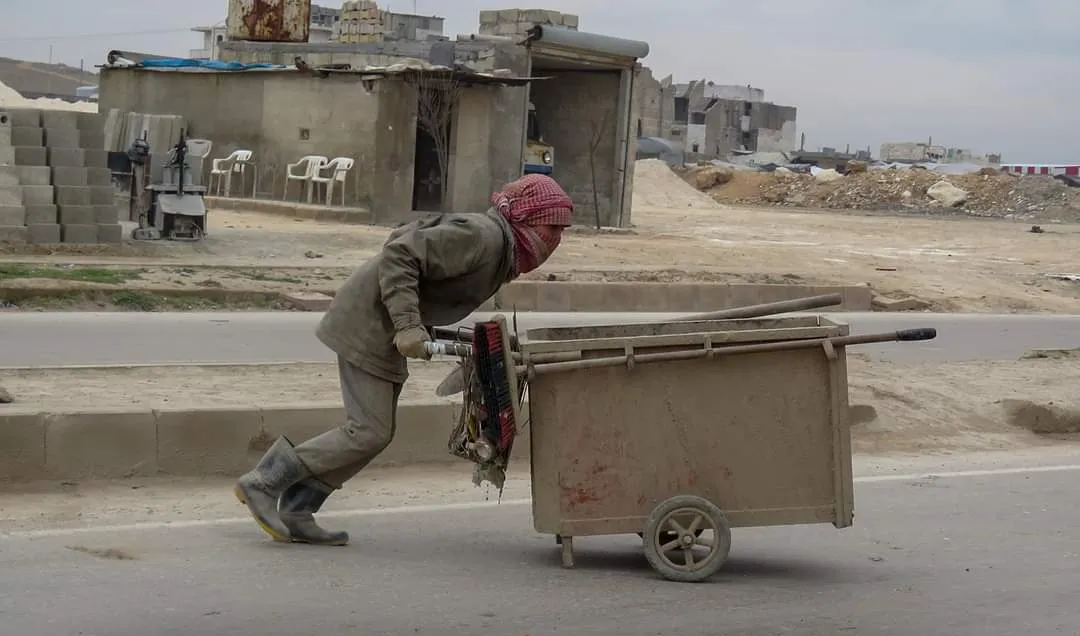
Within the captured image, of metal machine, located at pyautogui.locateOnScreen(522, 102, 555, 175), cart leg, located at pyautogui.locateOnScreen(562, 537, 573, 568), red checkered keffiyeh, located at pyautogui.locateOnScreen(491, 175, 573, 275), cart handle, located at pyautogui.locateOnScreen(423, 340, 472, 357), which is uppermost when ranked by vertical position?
metal machine, located at pyautogui.locateOnScreen(522, 102, 555, 175)

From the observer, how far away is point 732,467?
18.6 feet

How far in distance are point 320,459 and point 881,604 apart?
2.17 metres

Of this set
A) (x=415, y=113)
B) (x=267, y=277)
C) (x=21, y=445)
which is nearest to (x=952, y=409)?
(x=21, y=445)

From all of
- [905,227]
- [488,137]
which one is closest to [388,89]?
[488,137]

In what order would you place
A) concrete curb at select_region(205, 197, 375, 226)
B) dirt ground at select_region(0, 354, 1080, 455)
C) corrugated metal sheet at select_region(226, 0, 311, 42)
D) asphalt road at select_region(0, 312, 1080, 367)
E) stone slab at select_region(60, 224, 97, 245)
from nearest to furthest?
dirt ground at select_region(0, 354, 1080, 455)
asphalt road at select_region(0, 312, 1080, 367)
stone slab at select_region(60, 224, 97, 245)
concrete curb at select_region(205, 197, 375, 226)
corrugated metal sheet at select_region(226, 0, 311, 42)

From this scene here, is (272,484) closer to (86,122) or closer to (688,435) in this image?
(688,435)

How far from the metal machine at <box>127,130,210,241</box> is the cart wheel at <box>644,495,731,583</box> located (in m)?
14.6

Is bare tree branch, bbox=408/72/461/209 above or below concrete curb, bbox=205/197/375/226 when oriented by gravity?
above

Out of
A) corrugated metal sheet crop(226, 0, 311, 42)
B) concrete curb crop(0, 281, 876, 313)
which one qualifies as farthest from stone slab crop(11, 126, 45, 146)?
corrugated metal sheet crop(226, 0, 311, 42)

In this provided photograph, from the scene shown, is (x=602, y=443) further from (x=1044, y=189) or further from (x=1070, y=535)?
(x=1044, y=189)

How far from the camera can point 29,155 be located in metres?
18.0

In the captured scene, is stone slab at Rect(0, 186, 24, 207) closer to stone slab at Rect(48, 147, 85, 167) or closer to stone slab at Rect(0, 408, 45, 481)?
stone slab at Rect(48, 147, 85, 167)

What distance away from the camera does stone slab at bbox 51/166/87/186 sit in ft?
59.7

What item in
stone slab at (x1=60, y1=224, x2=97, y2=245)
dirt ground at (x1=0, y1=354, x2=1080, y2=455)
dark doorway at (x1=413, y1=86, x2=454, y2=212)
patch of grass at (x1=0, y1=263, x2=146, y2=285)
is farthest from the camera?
dark doorway at (x1=413, y1=86, x2=454, y2=212)
